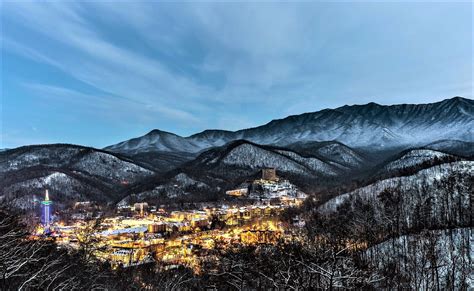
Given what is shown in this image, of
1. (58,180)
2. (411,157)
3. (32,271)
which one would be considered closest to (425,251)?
(32,271)

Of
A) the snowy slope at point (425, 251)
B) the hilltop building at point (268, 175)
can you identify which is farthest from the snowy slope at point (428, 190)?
the hilltop building at point (268, 175)

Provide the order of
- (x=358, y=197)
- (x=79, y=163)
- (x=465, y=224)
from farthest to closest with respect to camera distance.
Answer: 1. (x=79, y=163)
2. (x=358, y=197)
3. (x=465, y=224)

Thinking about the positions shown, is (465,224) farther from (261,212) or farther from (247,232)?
(261,212)

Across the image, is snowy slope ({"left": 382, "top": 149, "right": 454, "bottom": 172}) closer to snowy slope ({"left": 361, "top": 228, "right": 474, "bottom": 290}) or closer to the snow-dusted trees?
snowy slope ({"left": 361, "top": 228, "right": 474, "bottom": 290})

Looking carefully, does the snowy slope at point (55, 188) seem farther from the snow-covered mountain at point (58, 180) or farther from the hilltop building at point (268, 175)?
the hilltop building at point (268, 175)

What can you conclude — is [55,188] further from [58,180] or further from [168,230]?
[168,230]

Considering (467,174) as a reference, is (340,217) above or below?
below

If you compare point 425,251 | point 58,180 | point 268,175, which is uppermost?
point 58,180

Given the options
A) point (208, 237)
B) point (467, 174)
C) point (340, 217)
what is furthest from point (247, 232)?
point (467, 174)

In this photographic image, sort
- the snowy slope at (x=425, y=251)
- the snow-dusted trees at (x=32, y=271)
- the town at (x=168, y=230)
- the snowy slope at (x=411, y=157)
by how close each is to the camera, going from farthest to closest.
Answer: the snowy slope at (x=411, y=157) → the town at (x=168, y=230) → the snowy slope at (x=425, y=251) → the snow-dusted trees at (x=32, y=271)
